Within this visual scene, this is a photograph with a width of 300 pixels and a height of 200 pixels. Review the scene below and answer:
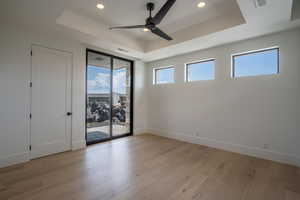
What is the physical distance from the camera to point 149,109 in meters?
5.73

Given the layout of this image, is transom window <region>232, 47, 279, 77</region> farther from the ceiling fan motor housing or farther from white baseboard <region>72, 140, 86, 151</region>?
white baseboard <region>72, 140, 86, 151</region>

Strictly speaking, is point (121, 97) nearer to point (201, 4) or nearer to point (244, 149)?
point (201, 4)

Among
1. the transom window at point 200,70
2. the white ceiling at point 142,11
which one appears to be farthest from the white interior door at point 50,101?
the transom window at point 200,70

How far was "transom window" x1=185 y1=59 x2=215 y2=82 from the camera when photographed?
4.22 meters

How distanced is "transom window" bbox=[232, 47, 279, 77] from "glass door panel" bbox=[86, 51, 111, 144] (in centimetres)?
371

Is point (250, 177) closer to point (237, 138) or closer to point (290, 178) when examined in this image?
point (290, 178)

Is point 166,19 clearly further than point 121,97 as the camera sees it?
No

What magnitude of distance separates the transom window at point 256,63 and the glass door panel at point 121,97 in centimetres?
342

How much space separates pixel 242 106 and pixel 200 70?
5.15ft

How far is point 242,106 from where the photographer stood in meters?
3.58

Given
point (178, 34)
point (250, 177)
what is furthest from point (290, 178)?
point (178, 34)

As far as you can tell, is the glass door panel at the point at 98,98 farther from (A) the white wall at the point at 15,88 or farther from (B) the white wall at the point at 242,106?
(B) the white wall at the point at 242,106

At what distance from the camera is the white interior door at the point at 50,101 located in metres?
3.21

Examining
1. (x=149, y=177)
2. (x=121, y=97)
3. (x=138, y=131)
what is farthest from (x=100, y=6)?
(x=138, y=131)
